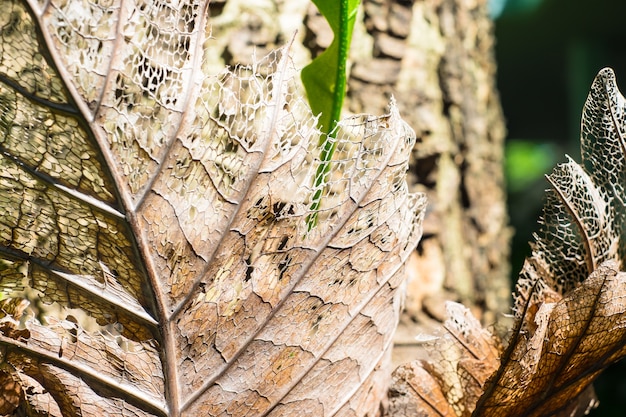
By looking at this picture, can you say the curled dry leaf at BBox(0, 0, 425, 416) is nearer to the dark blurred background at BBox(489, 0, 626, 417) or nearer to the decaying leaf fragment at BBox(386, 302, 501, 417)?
the decaying leaf fragment at BBox(386, 302, 501, 417)

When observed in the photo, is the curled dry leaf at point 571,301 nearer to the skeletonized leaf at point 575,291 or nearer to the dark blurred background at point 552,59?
the skeletonized leaf at point 575,291

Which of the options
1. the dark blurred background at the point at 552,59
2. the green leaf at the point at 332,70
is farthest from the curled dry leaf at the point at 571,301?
the dark blurred background at the point at 552,59

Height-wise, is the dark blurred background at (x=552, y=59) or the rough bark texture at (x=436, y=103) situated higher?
the dark blurred background at (x=552, y=59)

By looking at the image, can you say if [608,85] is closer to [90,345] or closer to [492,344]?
[492,344]

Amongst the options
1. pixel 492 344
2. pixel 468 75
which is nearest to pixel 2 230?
pixel 492 344

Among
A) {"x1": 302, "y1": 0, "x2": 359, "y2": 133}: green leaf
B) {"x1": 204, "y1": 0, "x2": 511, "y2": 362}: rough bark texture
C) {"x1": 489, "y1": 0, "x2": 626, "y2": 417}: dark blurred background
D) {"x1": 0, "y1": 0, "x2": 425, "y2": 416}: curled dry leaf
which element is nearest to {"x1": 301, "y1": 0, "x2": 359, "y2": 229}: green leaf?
{"x1": 302, "y1": 0, "x2": 359, "y2": 133}: green leaf

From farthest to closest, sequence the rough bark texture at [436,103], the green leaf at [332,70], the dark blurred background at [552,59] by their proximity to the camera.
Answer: the dark blurred background at [552,59], the rough bark texture at [436,103], the green leaf at [332,70]
